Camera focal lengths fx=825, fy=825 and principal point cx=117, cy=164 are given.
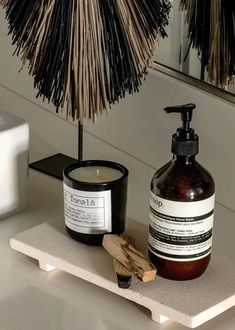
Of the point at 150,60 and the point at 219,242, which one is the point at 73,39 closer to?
the point at 150,60

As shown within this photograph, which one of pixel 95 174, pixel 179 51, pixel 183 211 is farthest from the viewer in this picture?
pixel 179 51

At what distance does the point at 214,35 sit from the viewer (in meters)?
0.98

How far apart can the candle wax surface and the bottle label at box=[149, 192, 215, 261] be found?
0.10m

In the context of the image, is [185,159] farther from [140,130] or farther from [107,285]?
[140,130]

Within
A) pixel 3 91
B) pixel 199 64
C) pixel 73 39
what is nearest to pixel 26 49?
pixel 73 39

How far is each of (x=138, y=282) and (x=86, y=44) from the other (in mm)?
254

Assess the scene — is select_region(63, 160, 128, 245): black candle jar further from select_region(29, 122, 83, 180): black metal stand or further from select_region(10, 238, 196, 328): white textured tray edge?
select_region(29, 122, 83, 180): black metal stand

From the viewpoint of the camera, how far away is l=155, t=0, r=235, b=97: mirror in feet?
3.32

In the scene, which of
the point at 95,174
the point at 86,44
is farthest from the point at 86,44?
the point at 95,174

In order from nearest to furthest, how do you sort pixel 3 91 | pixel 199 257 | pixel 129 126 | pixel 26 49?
pixel 199 257
pixel 26 49
pixel 129 126
pixel 3 91

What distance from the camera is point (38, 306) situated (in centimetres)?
81

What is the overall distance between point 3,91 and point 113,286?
2.13ft

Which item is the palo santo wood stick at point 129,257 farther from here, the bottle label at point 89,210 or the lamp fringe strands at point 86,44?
the lamp fringe strands at point 86,44

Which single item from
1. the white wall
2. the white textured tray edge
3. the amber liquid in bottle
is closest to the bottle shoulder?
the amber liquid in bottle
